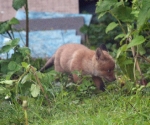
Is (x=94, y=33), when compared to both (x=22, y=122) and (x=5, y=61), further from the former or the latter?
(x=22, y=122)

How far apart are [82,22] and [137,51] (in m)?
4.68

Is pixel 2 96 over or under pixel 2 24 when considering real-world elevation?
under

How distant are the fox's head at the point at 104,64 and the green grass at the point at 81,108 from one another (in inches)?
20.3

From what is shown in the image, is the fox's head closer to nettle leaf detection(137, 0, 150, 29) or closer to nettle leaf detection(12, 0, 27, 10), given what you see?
nettle leaf detection(12, 0, 27, 10)

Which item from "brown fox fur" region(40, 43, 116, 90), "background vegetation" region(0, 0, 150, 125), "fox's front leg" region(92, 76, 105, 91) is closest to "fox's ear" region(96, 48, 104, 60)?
"brown fox fur" region(40, 43, 116, 90)

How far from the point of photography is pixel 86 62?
7.27 meters

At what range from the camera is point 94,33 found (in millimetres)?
9641

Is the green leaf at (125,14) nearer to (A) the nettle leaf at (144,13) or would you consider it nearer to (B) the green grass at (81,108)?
(B) the green grass at (81,108)

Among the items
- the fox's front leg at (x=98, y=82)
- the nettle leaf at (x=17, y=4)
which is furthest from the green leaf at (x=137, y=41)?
the nettle leaf at (x=17, y=4)

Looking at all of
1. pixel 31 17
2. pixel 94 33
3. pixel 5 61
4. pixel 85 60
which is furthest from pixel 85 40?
pixel 5 61

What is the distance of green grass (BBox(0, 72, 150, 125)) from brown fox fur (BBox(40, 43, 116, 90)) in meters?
0.53

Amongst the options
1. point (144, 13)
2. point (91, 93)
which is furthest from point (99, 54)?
point (144, 13)

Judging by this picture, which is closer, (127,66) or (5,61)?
(127,66)

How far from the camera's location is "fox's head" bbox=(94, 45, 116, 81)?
698cm
